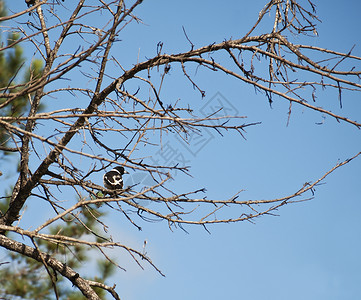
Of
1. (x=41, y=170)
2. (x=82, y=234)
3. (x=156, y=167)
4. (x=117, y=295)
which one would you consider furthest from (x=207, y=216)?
(x=82, y=234)

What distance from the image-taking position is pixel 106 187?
14.6 feet

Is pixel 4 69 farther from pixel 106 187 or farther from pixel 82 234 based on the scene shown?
pixel 106 187

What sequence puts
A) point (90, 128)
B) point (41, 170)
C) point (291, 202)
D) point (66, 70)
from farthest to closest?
point (41, 170)
point (90, 128)
point (291, 202)
point (66, 70)

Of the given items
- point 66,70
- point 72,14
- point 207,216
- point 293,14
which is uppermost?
point 72,14

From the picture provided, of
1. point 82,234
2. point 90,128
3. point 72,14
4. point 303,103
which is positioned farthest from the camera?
point 82,234

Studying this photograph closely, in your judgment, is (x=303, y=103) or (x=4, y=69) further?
(x=4, y=69)

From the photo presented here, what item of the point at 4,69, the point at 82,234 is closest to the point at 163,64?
the point at 82,234

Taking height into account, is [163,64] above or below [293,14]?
below

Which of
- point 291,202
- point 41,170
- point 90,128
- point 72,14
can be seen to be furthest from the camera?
point 72,14

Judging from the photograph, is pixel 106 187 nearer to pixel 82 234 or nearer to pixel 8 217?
pixel 8 217

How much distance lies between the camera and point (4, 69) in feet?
26.9

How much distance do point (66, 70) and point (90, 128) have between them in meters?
1.32

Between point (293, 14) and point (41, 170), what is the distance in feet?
9.10

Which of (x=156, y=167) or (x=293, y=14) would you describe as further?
(x=293, y=14)
